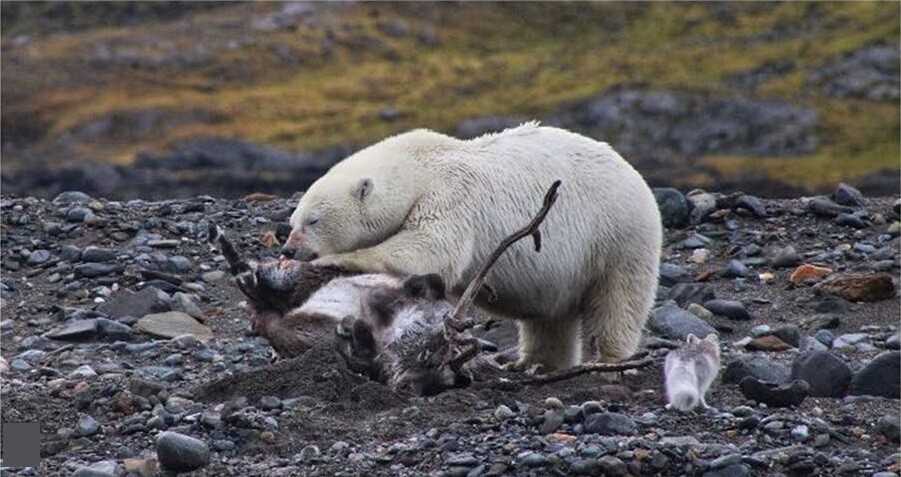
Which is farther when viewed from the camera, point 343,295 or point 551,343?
point 551,343

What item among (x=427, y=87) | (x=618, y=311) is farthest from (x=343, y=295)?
(x=427, y=87)

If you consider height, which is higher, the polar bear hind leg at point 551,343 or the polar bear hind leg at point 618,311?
the polar bear hind leg at point 618,311

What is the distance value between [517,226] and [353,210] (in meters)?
1.17

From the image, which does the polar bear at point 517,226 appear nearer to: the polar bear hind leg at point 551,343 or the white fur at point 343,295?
the polar bear hind leg at point 551,343

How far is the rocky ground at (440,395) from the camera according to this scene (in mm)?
8211

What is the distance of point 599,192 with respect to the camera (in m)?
11.3

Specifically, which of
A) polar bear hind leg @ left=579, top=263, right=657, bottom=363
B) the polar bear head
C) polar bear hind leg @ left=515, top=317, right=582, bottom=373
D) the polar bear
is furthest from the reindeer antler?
polar bear hind leg @ left=515, top=317, right=582, bottom=373

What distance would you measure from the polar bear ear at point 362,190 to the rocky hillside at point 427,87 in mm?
66919

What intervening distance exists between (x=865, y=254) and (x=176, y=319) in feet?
20.7

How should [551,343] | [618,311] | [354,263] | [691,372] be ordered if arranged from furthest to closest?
1. [551,343]
2. [618,311]
3. [354,263]
4. [691,372]

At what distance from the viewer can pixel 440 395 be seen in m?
9.42

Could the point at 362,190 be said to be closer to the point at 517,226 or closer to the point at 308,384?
the point at 517,226

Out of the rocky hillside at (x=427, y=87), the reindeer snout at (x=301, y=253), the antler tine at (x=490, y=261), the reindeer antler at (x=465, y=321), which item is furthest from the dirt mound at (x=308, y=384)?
the rocky hillside at (x=427, y=87)

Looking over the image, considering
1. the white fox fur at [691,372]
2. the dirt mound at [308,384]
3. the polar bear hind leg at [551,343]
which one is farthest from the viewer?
the polar bear hind leg at [551,343]
